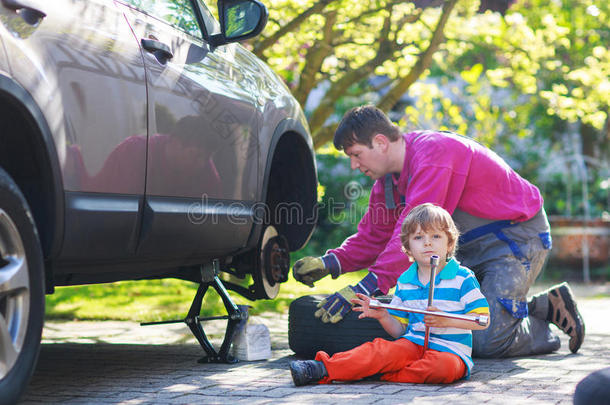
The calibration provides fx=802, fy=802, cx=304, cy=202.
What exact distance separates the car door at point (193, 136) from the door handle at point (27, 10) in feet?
2.05

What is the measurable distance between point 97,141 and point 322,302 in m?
1.43

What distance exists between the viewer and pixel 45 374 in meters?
3.46

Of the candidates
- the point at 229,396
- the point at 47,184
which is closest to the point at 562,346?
the point at 229,396

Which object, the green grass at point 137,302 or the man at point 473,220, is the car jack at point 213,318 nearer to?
the man at point 473,220

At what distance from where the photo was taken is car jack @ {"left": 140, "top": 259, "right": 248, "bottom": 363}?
3801 millimetres

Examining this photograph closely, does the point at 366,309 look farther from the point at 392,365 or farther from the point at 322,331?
the point at 322,331

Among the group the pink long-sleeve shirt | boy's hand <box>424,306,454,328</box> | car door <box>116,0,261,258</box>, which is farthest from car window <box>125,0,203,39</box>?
boy's hand <box>424,306,454,328</box>

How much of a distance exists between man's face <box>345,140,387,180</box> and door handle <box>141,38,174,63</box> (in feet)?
3.79

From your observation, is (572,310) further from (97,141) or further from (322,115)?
(322,115)

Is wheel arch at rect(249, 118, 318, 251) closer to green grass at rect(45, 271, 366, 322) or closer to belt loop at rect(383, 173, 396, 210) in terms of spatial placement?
belt loop at rect(383, 173, 396, 210)

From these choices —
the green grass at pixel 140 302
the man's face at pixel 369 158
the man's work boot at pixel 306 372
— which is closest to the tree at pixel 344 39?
the green grass at pixel 140 302

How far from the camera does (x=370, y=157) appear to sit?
404 cm

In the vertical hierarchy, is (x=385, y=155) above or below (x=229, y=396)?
above

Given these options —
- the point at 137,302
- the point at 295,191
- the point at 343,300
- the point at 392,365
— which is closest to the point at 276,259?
the point at 295,191
